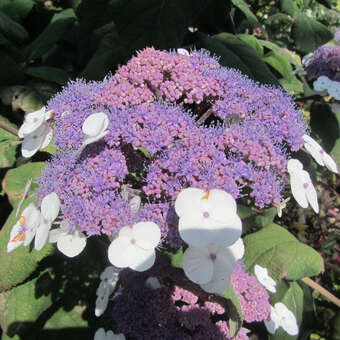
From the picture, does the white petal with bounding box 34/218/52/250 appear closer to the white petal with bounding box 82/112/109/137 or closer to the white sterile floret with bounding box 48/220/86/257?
the white sterile floret with bounding box 48/220/86/257

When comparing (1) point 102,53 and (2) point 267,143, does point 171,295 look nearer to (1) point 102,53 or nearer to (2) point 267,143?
(2) point 267,143

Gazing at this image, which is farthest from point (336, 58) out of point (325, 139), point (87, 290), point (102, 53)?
point (87, 290)

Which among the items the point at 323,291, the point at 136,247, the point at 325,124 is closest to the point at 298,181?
the point at 136,247

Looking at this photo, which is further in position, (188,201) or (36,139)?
(36,139)

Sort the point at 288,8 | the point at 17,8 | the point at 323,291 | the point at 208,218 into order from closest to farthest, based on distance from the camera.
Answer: the point at 208,218, the point at 323,291, the point at 17,8, the point at 288,8

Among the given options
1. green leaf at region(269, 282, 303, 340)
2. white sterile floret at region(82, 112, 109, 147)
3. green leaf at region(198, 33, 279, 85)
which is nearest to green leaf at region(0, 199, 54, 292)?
white sterile floret at region(82, 112, 109, 147)

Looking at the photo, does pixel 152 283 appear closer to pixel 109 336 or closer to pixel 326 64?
pixel 109 336
